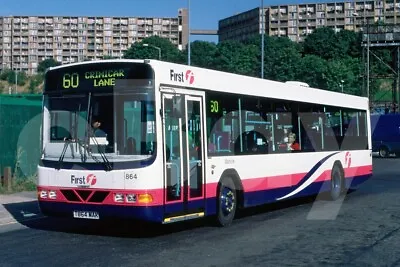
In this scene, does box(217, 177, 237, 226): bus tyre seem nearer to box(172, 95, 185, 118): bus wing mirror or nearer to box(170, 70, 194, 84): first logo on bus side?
box(172, 95, 185, 118): bus wing mirror

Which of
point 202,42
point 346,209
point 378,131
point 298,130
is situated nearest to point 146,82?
point 298,130

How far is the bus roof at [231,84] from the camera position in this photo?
10.9 meters

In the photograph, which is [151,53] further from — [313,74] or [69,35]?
[69,35]

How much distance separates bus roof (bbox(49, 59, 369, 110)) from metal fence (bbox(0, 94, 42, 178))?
8478 mm

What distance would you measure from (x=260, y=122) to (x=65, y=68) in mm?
4486

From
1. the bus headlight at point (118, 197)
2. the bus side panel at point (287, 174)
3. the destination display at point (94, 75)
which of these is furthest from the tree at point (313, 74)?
the bus headlight at point (118, 197)

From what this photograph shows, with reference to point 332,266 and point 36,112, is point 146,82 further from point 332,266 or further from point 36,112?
point 36,112

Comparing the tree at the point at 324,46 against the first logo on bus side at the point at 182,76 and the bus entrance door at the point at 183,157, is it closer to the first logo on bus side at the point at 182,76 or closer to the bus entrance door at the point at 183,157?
the first logo on bus side at the point at 182,76

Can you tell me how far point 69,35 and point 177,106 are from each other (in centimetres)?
17678

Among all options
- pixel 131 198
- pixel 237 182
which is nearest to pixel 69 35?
pixel 237 182

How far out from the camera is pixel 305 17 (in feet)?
547

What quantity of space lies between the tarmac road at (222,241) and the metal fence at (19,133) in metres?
4.46

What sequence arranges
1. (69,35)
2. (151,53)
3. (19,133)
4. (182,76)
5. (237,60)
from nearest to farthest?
(182,76) < (19,133) < (237,60) < (151,53) < (69,35)

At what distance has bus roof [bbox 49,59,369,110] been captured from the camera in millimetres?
10859
